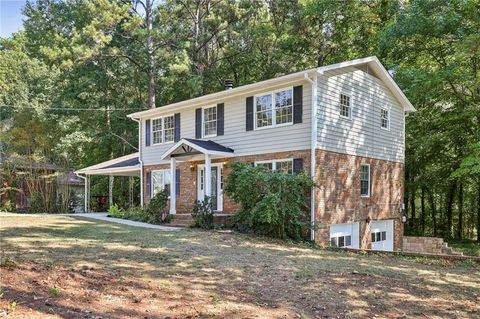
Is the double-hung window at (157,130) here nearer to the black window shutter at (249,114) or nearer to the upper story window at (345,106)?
the black window shutter at (249,114)

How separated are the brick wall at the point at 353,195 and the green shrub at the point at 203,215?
3.60 metres

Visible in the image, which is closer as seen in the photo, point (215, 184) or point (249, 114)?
point (249, 114)

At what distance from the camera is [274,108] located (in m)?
14.8

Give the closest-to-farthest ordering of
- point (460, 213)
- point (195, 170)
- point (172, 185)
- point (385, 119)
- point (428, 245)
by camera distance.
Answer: point (428, 245)
point (172, 185)
point (385, 119)
point (195, 170)
point (460, 213)

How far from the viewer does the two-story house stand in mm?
13969

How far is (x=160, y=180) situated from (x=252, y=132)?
608 centimetres

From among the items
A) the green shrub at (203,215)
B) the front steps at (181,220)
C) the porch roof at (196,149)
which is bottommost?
the front steps at (181,220)

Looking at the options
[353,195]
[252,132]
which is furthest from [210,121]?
[353,195]

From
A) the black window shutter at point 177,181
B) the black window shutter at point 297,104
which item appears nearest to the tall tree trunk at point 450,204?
the black window shutter at point 297,104

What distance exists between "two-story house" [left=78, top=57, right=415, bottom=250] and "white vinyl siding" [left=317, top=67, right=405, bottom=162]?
37 millimetres

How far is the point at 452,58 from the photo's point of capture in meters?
19.4

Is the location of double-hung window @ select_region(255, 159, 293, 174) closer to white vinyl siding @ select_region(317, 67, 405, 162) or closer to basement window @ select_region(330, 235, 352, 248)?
white vinyl siding @ select_region(317, 67, 405, 162)

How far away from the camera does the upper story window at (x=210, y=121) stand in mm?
17141

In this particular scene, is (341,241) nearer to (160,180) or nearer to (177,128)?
(177,128)
